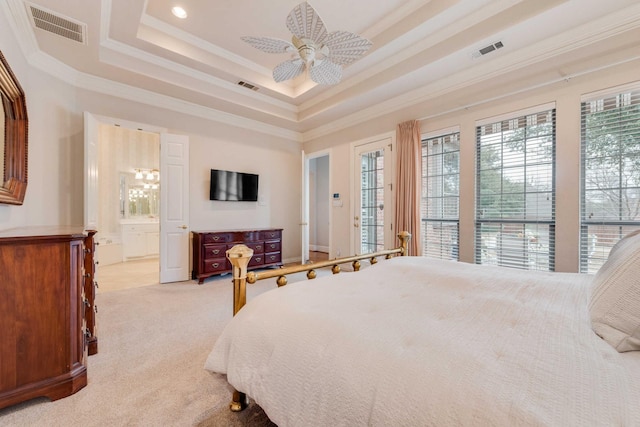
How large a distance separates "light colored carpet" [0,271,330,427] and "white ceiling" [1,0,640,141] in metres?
2.93

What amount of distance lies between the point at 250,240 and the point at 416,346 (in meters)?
4.25

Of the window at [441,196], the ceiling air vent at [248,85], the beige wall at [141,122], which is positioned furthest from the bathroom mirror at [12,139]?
the window at [441,196]

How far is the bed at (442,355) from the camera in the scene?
653 millimetres

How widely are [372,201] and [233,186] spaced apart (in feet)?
8.28

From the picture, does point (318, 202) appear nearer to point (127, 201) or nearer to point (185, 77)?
point (127, 201)

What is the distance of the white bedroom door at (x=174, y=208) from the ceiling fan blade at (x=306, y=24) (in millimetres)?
2890

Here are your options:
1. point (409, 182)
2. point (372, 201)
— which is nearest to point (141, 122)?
point (372, 201)

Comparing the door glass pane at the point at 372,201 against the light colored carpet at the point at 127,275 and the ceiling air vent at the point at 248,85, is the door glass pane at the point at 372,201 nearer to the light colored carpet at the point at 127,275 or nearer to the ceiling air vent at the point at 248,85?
the ceiling air vent at the point at 248,85

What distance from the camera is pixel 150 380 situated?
1823 millimetres

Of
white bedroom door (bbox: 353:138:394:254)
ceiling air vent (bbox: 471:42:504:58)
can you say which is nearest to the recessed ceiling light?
Result: white bedroom door (bbox: 353:138:394:254)

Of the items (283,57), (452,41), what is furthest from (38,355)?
(452,41)

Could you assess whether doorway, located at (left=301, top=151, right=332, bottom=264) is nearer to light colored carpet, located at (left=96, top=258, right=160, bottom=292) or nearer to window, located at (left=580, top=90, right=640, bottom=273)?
light colored carpet, located at (left=96, top=258, right=160, bottom=292)

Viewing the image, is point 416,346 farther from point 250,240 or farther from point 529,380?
point 250,240

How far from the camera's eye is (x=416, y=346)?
0.87 metres
